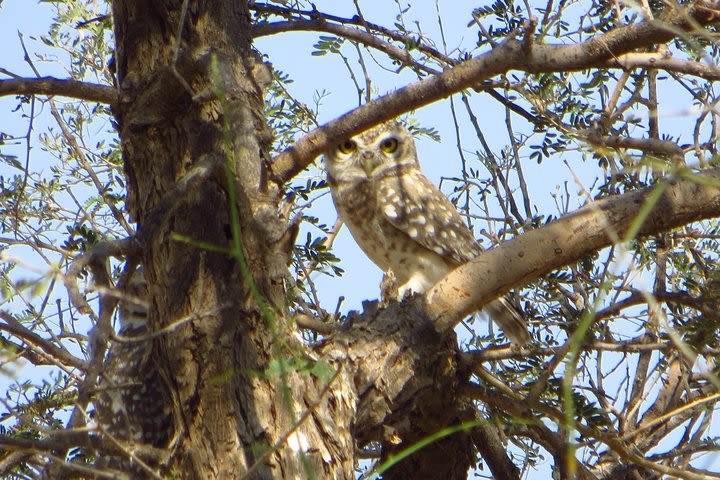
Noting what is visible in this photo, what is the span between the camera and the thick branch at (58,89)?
9.50ft

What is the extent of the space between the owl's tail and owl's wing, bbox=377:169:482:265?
1.29 feet

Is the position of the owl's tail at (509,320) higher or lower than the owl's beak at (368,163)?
lower

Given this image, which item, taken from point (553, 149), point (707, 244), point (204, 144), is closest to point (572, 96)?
point (553, 149)

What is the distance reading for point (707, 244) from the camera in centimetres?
450

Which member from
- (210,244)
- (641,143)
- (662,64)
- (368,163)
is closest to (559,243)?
(641,143)

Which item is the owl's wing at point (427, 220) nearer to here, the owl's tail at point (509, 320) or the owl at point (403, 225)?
the owl at point (403, 225)

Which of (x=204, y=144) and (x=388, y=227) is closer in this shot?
(x=204, y=144)

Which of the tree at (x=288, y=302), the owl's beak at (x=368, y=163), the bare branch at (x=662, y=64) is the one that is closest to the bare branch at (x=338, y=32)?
the tree at (x=288, y=302)

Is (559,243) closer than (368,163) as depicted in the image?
Yes

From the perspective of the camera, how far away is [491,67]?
283 centimetres

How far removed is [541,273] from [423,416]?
79cm

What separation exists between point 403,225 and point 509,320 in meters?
0.84

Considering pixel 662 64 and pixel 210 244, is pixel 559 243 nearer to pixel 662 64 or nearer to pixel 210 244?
pixel 662 64

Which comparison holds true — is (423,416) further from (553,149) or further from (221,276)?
(553,149)
